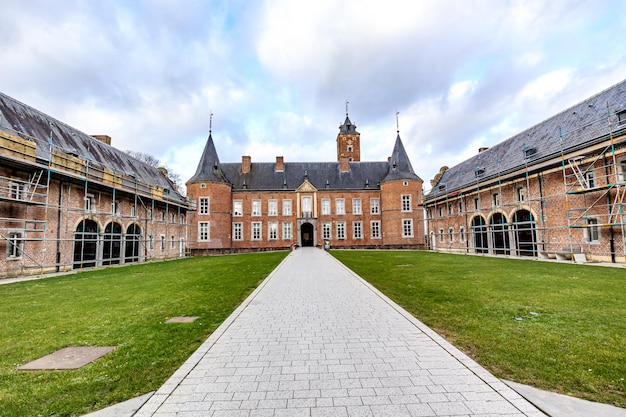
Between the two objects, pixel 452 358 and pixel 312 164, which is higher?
pixel 312 164

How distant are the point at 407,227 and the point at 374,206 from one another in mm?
4811

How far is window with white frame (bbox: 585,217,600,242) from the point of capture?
16233 mm

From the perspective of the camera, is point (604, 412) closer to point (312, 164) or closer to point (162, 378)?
point (162, 378)

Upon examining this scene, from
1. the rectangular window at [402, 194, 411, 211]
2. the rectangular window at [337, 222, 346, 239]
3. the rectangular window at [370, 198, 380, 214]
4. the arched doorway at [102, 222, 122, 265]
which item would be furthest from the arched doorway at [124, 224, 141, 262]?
the rectangular window at [402, 194, 411, 211]

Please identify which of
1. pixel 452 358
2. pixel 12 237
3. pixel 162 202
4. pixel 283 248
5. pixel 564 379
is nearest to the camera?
pixel 564 379

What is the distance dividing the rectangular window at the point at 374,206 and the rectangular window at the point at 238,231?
609 inches

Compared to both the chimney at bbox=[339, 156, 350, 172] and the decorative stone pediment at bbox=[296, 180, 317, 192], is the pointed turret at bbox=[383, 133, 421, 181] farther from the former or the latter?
the decorative stone pediment at bbox=[296, 180, 317, 192]

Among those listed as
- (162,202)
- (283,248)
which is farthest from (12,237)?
(283,248)

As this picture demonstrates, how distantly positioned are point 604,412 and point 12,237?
19.2 meters

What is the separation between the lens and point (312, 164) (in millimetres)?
42406

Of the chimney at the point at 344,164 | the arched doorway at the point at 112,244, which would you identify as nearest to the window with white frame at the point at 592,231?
the arched doorway at the point at 112,244

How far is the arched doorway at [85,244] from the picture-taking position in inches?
712

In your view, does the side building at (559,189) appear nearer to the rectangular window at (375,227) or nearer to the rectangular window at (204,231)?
the rectangular window at (375,227)

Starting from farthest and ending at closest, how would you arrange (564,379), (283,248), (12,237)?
(283,248)
(12,237)
(564,379)
